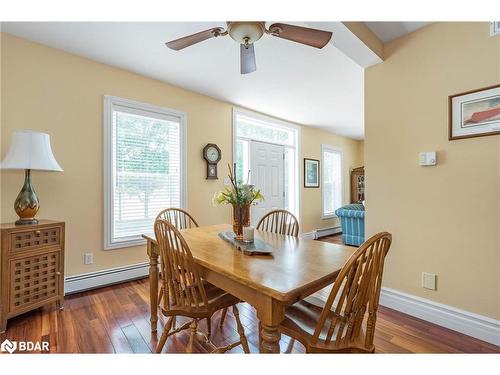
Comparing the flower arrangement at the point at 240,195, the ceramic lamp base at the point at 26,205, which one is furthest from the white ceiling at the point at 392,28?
the ceramic lamp base at the point at 26,205

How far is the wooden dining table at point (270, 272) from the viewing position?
0.95 m

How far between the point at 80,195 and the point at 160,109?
4.44 ft

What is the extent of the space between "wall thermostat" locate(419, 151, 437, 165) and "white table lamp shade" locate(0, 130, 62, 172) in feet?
10.2

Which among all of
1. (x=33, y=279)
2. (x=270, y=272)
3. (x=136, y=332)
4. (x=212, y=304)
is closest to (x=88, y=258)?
(x=33, y=279)

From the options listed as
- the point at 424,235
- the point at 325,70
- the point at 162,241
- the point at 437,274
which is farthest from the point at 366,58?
the point at 162,241

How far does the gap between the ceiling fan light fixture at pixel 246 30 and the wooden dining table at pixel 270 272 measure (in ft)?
4.21

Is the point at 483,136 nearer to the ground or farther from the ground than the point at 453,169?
farther from the ground

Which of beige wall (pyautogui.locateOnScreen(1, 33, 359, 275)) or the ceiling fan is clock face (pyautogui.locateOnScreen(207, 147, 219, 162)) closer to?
beige wall (pyautogui.locateOnScreen(1, 33, 359, 275))

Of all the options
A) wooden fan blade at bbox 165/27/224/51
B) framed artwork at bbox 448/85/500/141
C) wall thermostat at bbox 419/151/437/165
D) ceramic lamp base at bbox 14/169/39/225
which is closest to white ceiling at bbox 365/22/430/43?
framed artwork at bbox 448/85/500/141

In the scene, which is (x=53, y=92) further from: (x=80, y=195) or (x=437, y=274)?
(x=437, y=274)

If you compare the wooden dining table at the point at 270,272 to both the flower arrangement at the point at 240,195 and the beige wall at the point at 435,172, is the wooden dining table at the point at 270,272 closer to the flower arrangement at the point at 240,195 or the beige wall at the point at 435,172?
the flower arrangement at the point at 240,195

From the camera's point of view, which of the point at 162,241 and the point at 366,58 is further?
the point at 366,58

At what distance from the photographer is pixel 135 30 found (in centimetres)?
207

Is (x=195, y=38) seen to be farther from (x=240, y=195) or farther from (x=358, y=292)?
(x=358, y=292)
